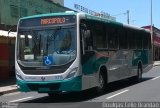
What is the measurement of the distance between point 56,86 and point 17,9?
607 inches

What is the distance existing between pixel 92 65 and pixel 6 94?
210 inches

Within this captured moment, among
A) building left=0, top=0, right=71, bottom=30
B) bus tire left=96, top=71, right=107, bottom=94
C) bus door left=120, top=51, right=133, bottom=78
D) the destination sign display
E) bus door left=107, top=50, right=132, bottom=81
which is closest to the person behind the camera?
the destination sign display

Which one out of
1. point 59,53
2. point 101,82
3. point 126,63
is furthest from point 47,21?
point 126,63

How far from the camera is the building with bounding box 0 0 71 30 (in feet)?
91.6

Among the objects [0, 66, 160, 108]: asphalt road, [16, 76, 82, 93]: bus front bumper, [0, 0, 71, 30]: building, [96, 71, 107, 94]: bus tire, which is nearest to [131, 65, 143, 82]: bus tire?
[0, 66, 160, 108]: asphalt road

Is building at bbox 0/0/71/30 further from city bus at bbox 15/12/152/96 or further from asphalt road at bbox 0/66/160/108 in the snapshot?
city bus at bbox 15/12/152/96

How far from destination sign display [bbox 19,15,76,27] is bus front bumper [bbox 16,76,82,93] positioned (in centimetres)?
200

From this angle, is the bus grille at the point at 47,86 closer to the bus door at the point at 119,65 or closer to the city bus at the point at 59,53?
the city bus at the point at 59,53

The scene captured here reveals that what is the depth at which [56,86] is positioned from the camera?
14961 millimetres

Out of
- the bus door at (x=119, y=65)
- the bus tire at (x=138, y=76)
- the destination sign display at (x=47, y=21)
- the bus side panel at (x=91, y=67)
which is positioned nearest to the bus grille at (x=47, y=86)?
the bus side panel at (x=91, y=67)

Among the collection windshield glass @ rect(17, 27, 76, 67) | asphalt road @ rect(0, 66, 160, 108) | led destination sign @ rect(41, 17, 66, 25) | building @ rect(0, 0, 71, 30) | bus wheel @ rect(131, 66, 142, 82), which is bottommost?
asphalt road @ rect(0, 66, 160, 108)

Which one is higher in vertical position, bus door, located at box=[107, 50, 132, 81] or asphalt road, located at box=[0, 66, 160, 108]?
bus door, located at box=[107, 50, 132, 81]

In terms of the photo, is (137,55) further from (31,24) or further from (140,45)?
(31,24)

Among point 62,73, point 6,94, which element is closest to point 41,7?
point 6,94
